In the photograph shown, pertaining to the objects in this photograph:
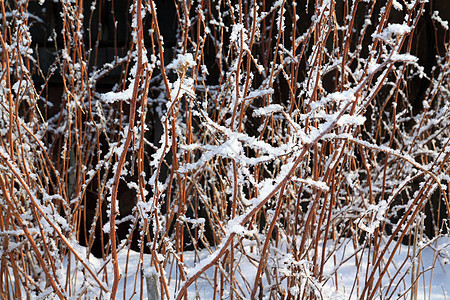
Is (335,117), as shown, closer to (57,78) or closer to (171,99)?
(171,99)

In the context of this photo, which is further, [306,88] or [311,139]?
[306,88]

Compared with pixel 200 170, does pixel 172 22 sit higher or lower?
higher

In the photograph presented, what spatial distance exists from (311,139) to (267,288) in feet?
2.66

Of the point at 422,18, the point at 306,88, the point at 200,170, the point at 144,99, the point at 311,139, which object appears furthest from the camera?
the point at 422,18

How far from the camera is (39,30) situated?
11.6 feet

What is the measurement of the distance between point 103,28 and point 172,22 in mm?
498

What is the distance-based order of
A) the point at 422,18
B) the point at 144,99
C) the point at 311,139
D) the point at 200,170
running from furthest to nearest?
1. the point at 422,18
2. the point at 200,170
3. the point at 144,99
4. the point at 311,139

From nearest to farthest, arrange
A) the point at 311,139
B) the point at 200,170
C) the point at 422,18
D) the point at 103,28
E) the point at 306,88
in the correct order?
1. the point at 311,139
2. the point at 306,88
3. the point at 200,170
4. the point at 422,18
5. the point at 103,28

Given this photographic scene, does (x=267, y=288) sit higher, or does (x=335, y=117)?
(x=335, y=117)

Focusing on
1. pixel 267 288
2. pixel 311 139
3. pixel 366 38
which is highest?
pixel 366 38

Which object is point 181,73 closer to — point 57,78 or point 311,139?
point 311,139

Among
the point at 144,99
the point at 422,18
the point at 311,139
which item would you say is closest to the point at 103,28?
the point at 422,18

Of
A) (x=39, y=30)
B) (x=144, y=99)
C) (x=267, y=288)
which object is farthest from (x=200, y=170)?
(x=39, y=30)

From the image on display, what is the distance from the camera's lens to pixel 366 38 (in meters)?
3.27
